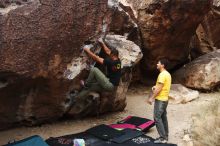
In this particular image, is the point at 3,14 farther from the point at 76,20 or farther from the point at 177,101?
the point at 177,101

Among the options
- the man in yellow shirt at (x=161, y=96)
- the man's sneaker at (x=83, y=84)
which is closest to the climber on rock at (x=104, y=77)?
the man's sneaker at (x=83, y=84)

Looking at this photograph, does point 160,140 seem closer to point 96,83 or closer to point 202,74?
point 96,83

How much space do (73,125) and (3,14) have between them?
3.07 metres

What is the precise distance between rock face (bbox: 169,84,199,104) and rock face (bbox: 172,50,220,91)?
611 millimetres

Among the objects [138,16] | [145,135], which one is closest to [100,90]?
[145,135]

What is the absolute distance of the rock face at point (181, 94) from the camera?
11.6 meters

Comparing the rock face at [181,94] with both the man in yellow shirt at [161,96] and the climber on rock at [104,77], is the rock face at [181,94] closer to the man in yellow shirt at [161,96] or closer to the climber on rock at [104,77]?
the climber on rock at [104,77]

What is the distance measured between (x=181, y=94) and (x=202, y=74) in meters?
1.50

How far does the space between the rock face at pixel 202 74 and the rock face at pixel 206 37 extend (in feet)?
6.62

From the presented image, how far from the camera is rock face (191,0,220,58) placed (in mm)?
15531

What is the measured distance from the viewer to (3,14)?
744 cm

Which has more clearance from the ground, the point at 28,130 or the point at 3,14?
the point at 3,14

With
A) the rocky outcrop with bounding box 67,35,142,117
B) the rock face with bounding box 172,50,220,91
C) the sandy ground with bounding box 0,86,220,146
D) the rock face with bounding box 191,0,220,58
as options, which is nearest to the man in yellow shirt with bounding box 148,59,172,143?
the sandy ground with bounding box 0,86,220,146

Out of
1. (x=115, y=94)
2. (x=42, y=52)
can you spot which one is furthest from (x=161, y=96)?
(x=42, y=52)
